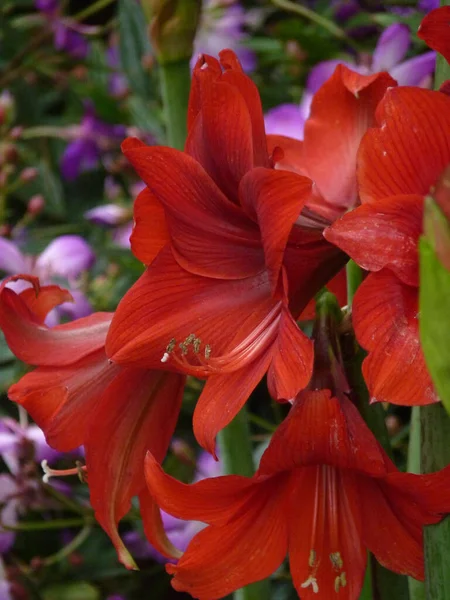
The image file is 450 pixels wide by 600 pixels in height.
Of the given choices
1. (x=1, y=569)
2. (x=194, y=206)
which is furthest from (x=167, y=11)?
(x=1, y=569)

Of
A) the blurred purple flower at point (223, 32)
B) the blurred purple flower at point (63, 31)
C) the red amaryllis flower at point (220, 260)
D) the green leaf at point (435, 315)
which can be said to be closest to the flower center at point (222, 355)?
the red amaryllis flower at point (220, 260)

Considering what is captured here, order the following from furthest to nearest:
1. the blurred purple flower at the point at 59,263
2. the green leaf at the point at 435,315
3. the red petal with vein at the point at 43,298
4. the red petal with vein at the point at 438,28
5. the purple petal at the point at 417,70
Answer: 1. the blurred purple flower at the point at 59,263
2. the purple petal at the point at 417,70
3. the red petal with vein at the point at 43,298
4. the red petal with vein at the point at 438,28
5. the green leaf at the point at 435,315

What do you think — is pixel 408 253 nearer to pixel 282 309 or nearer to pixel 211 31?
pixel 282 309

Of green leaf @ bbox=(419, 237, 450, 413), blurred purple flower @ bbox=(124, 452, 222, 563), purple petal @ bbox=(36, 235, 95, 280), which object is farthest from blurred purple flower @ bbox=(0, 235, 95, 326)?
green leaf @ bbox=(419, 237, 450, 413)

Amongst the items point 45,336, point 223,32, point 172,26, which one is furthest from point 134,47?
point 45,336

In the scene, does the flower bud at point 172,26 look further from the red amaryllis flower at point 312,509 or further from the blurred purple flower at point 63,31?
the blurred purple flower at point 63,31

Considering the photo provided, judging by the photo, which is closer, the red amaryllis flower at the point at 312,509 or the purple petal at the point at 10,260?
the red amaryllis flower at the point at 312,509

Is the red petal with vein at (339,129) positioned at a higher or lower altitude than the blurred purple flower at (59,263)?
higher

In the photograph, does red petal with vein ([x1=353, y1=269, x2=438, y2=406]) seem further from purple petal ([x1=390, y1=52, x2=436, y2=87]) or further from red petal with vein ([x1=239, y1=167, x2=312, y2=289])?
purple petal ([x1=390, y1=52, x2=436, y2=87])

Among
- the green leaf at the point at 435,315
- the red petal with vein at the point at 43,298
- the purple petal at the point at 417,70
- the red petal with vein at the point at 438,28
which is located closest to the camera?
the green leaf at the point at 435,315
